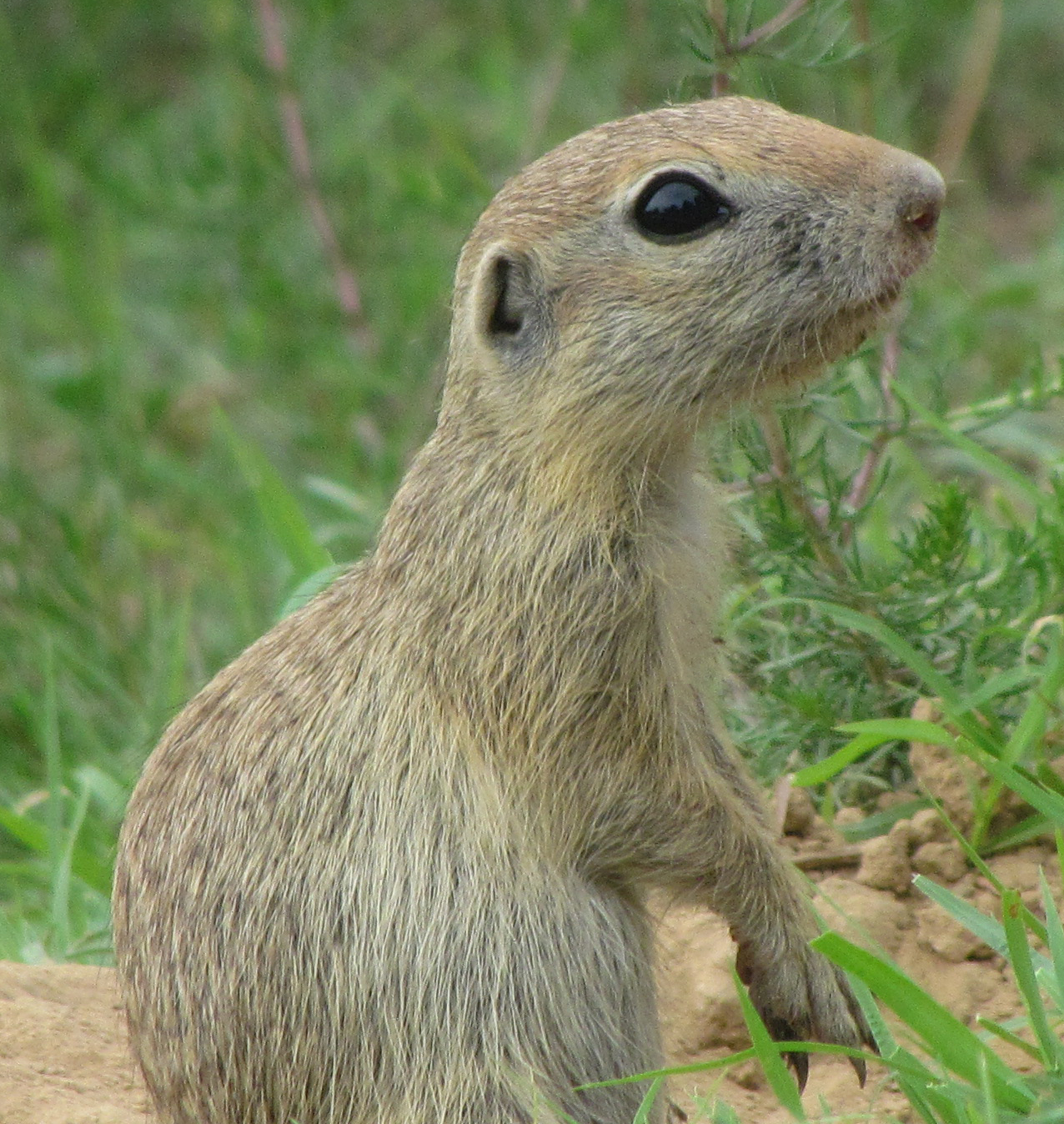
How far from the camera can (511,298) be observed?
3227mm

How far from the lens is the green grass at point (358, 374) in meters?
3.65

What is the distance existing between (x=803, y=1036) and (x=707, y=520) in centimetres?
93

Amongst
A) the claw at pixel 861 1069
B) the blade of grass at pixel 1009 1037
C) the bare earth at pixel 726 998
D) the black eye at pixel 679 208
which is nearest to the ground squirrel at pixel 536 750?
the black eye at pixel 679 208

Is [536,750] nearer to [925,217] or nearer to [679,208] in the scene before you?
[679,208]

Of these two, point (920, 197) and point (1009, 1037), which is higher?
point (920, 197)

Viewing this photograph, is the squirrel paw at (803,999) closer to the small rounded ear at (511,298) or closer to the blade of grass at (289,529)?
the small rounded ear at (511,298)

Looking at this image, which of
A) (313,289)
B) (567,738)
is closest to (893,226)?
(567,738)

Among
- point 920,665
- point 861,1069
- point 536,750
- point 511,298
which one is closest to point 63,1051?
point 536,750

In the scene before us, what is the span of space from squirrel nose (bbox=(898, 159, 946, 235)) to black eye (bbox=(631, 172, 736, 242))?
29 centimetres

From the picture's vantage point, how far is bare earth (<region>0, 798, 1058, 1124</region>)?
3.27 meters

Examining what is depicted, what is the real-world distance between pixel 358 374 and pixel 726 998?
3490mm

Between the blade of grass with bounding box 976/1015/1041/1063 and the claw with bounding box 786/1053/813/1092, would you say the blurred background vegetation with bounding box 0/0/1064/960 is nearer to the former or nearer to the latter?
the claw with bounding box 786/1053/813/1092

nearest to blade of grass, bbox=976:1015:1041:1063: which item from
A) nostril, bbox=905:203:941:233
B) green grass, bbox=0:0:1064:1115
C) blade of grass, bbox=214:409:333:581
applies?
green grass, bbox=0:0:1064:1115

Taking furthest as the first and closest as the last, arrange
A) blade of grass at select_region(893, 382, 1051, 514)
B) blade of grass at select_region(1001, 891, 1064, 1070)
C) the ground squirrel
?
blade of grass at select_region(893, 382, 1051, 514) → the ground squirrel → blade of grass at select_region(1001, 891, 1064, 1070)
